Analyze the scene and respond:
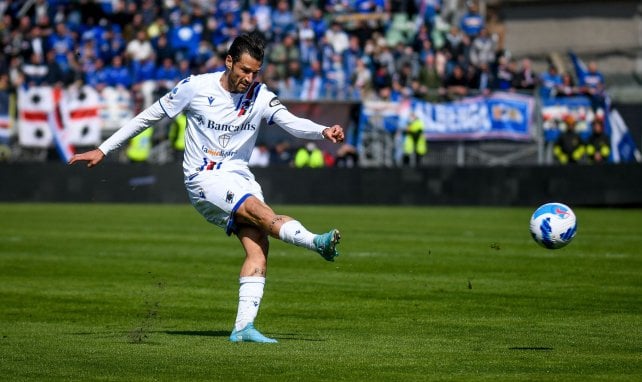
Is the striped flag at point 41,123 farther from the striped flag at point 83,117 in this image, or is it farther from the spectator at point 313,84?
the spectator at point 313,84

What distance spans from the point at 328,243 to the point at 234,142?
5.00 feet

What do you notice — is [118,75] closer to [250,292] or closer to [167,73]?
[167,73]

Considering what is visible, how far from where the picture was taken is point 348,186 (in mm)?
29969

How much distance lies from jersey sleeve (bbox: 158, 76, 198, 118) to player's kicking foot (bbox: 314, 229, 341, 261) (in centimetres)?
175

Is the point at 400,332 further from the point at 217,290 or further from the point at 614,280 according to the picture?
the point at 614,280

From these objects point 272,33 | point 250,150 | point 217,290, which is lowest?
point 217,290

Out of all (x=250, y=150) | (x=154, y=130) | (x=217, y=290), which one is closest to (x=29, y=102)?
(x=154, y=130)

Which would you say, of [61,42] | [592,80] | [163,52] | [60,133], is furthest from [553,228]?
[61,42]

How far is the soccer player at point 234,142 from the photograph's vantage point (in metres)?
9.66

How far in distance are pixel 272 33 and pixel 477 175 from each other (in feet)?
27.5

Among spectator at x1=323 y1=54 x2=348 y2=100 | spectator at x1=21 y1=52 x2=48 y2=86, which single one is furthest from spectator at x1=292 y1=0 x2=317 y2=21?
spectator at x1=21 y1=52 x2=48 y2=86

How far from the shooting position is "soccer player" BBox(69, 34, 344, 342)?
966cm

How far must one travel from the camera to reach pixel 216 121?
390 inches

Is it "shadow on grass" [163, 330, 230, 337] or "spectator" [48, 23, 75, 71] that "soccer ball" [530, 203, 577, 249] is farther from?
"spectator" [48, 23, 75, 71]
